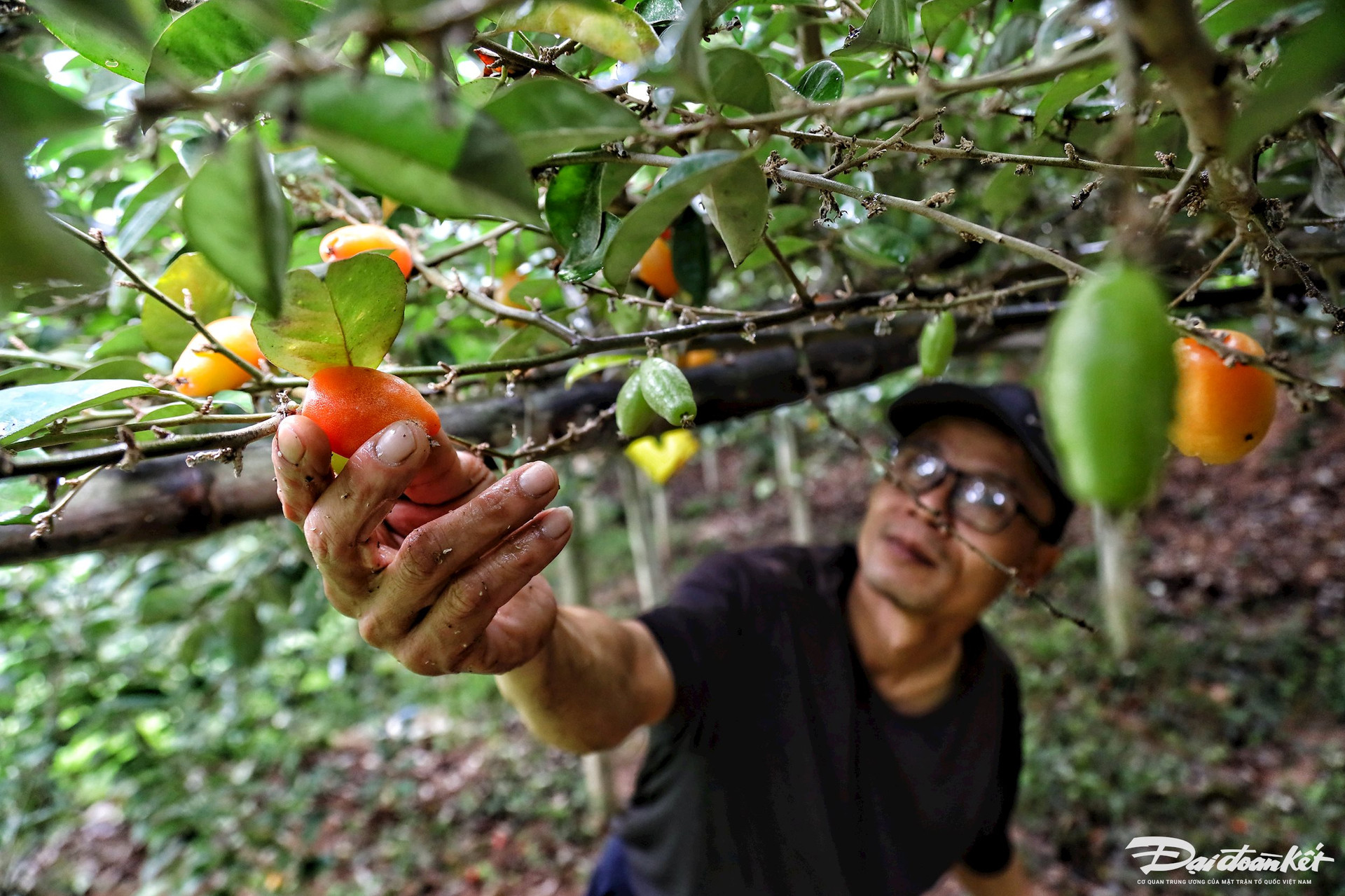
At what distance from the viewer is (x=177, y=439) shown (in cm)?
57

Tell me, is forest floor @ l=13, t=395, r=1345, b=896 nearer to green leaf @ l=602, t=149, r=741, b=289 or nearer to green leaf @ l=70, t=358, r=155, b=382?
green leaf @ l=70, t=358, r=155, b=382

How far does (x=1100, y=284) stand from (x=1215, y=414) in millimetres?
589

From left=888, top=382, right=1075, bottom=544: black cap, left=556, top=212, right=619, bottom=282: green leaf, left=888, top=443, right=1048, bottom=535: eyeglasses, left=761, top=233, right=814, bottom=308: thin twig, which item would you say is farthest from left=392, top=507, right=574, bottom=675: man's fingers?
left=888, top=382, right=1075, bottom=544: black cap

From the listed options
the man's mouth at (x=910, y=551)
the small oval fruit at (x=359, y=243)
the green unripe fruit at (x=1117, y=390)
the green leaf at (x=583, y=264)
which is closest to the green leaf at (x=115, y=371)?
the small oval fruit at (x=359, y=243)

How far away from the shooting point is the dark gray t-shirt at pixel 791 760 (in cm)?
175

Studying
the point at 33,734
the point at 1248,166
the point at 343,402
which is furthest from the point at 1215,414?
the point at 33,734

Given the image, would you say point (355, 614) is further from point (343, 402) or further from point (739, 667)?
point (739, 667)

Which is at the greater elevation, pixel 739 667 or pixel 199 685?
pixel 199 685

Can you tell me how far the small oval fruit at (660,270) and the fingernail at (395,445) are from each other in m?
0.56

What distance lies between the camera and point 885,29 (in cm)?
67

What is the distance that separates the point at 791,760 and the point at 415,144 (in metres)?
1.75

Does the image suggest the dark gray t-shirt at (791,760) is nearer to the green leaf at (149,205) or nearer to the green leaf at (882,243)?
the green leaf at (882,243)

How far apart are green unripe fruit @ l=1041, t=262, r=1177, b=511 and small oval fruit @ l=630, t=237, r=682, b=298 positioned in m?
0.81

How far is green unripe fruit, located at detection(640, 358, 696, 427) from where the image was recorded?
642 mm
